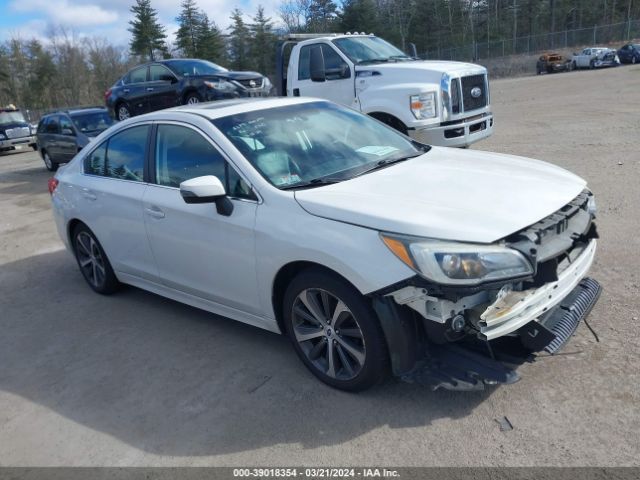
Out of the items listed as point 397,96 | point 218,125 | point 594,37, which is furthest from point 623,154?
point 594,37

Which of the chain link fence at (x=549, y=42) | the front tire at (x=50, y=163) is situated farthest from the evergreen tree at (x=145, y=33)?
the front tire at (x=50, y=163)

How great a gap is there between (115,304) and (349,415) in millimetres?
3067

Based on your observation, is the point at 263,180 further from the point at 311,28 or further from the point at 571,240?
the point at 311,28

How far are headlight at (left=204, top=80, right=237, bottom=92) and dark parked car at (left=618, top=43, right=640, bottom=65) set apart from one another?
39059mm

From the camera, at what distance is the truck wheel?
3242 millimetres

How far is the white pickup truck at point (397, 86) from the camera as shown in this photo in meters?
8.26

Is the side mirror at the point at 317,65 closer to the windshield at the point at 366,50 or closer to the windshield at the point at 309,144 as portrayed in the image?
the windshield at the point at 366,50

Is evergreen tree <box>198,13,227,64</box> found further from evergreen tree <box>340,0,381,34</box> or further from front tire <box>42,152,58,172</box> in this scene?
→ front tire <box>42,152,58,172</box>

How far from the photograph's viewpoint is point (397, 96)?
842 cm

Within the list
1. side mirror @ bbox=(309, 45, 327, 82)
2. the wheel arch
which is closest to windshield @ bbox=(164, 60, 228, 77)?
side mirror @ bbox=(309, 45, 327, 82)

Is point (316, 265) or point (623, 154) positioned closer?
point (316, 265)

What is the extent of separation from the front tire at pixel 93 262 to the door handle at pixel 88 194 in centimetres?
34

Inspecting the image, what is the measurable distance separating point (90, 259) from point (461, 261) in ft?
13.4

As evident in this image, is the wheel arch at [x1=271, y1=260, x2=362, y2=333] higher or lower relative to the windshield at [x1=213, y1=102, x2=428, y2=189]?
lower
